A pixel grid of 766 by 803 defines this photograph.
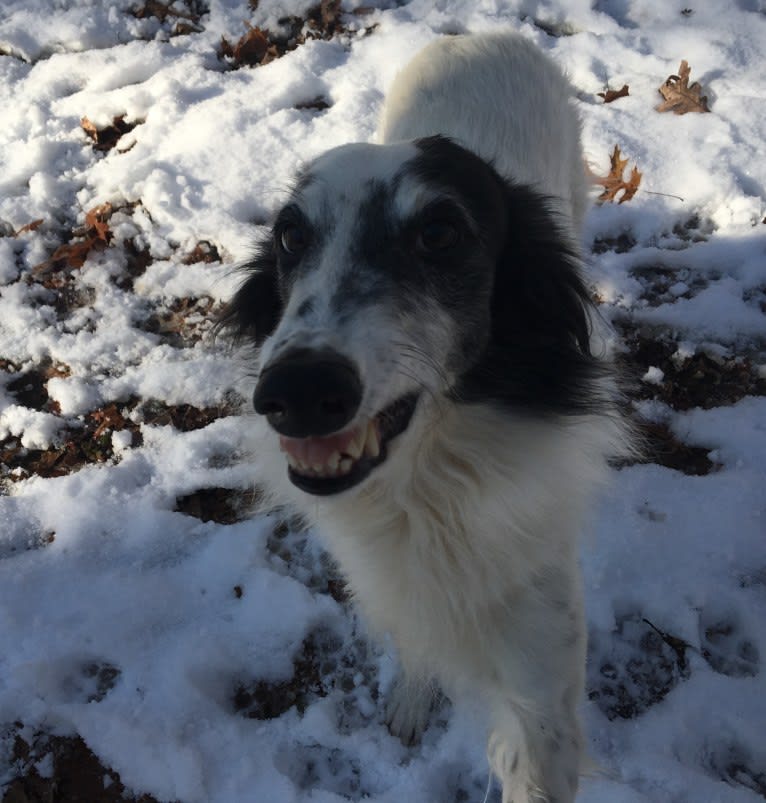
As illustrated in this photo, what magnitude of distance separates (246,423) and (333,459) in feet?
3.37

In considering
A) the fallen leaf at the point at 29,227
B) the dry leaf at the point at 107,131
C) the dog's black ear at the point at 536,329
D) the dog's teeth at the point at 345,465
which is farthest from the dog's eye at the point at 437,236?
the dry leaf at the point at 107,131

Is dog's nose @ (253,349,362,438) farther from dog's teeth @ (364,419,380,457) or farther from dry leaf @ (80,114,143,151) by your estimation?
dry leaf @ (80,114,143,151)

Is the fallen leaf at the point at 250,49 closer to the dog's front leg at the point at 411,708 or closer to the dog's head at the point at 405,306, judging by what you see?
the dog's head at the point at 405,306

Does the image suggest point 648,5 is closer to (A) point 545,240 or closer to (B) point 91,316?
(A) point 545,240

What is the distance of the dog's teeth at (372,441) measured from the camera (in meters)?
1.67

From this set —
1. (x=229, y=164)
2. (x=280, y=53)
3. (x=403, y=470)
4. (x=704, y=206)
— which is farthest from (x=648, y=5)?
(x=403, y=470)

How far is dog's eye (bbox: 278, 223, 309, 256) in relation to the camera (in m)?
2.02

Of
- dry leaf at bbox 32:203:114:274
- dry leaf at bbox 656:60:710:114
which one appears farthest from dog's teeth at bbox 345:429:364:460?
dry leaf at bbox 656:60:710:114

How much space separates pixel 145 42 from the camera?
5.23 metres

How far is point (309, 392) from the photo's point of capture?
4.70 feet

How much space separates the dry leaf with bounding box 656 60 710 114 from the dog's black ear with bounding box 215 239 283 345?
10.4ft

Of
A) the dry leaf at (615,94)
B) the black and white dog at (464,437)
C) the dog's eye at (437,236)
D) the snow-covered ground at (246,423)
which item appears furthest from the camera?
the dry leaf at (615,94)

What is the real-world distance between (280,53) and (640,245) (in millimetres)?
3010

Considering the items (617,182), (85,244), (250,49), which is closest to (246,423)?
(85,244)
